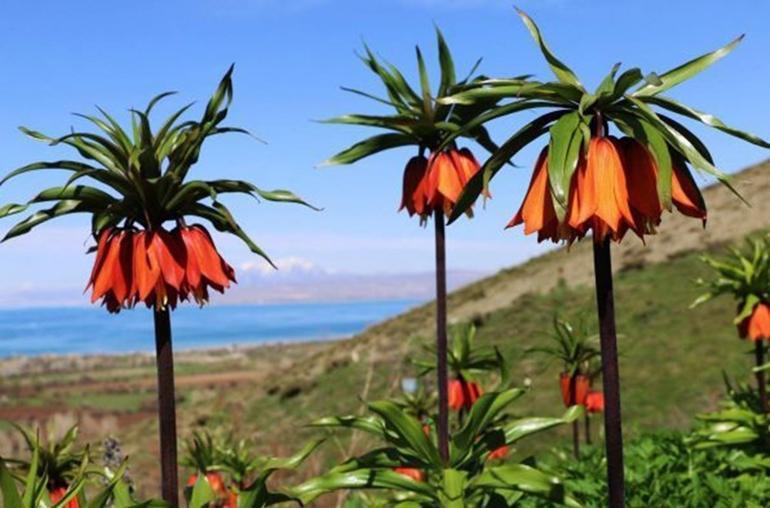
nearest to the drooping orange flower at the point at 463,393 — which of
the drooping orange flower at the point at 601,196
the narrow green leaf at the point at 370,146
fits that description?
the narrow green leaf at the point at 370,146

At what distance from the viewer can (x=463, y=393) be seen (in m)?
6.15

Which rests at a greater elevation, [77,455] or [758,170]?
[758,170]

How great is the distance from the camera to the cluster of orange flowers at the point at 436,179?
4574mm

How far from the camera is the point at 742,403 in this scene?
629 centimetres

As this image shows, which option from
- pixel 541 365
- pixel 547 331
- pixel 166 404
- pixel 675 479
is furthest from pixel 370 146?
pixel 541 365

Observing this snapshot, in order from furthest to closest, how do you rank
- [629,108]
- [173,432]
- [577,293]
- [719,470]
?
[577,293] < [719,470] < [173,432] < [629,108]

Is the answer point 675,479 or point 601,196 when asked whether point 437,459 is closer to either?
point 675,479

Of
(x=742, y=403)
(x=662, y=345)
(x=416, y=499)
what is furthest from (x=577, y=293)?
(x=416, y=499)

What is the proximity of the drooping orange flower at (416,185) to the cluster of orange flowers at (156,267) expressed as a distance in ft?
4.68

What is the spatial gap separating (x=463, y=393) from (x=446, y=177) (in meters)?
1.96

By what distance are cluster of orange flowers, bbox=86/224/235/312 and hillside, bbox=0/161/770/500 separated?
9390 millimetres

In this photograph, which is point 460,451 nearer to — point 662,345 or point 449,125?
point 449,125

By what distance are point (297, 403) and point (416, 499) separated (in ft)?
65.6

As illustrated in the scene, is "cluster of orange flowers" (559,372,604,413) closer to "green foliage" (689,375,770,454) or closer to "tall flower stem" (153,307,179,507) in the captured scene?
"green foliage" (689,375,770,454)
